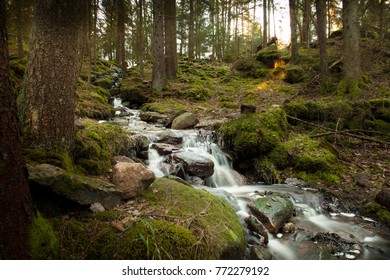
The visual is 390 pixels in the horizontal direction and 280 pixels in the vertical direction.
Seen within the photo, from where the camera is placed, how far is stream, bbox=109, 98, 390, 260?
350cm

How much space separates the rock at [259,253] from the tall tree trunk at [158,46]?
10.3 metres

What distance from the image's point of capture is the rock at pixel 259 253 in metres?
3.04

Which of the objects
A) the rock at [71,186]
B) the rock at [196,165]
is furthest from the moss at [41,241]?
the rock at [196,165]

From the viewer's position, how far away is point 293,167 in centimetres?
595

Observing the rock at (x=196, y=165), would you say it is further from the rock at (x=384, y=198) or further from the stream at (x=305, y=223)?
the rock at (x=384, y=198)

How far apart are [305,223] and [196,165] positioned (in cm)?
232

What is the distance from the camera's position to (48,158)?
2.74 meters

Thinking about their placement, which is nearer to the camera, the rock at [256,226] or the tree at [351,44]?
the rock at [256,226]

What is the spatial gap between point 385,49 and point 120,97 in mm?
13170

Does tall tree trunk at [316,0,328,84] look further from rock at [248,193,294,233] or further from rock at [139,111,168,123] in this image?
rock at [248,193,294,233]

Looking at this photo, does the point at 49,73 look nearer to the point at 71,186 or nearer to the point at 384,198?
the point at 71,186

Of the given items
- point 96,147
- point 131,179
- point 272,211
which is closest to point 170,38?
point 96,147

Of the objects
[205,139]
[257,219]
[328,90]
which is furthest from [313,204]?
[328,90]

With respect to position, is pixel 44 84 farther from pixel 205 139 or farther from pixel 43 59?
pixel 205 139
